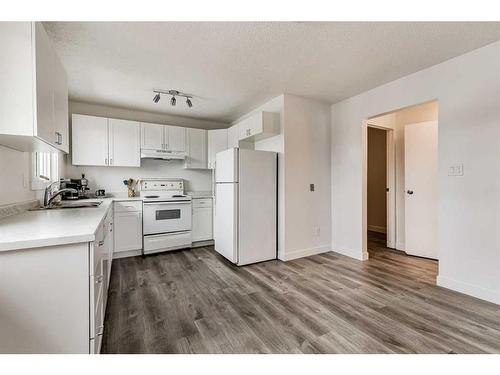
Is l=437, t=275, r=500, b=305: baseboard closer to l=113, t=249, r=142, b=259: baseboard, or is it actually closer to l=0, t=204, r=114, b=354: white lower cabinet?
l=0, t=204, r=114, b=354: white lower cabinet

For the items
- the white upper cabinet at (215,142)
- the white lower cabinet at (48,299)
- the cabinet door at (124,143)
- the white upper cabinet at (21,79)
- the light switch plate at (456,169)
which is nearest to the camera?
the white lower cabinet at (48,299)

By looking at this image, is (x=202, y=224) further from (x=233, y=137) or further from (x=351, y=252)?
(x=351, y=252)

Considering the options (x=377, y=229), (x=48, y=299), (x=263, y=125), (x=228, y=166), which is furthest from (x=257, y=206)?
(x=377, y=229)

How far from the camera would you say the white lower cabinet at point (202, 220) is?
157 inches

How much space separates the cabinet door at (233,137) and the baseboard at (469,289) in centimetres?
323

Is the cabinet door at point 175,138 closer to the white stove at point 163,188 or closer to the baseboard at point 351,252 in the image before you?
the white stove at point 163,188

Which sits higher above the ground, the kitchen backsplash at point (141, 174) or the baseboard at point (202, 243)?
the kitchen backsplash at point (141, 174)

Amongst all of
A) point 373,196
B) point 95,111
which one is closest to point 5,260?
point 95,111

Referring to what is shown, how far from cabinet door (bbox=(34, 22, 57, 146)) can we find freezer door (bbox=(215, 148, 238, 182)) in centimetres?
187

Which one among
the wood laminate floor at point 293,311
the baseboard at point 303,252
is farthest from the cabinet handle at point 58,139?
the baseboard at point 303,252

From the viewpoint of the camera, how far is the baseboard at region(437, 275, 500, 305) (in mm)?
2104

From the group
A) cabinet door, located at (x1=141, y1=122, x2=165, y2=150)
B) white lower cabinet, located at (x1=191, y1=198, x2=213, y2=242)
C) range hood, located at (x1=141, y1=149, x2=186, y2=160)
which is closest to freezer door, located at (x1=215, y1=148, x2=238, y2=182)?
white lower cabinet, located at (x1=191, y1=198, x2=213, y2=242)

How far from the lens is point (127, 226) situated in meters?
3.42
